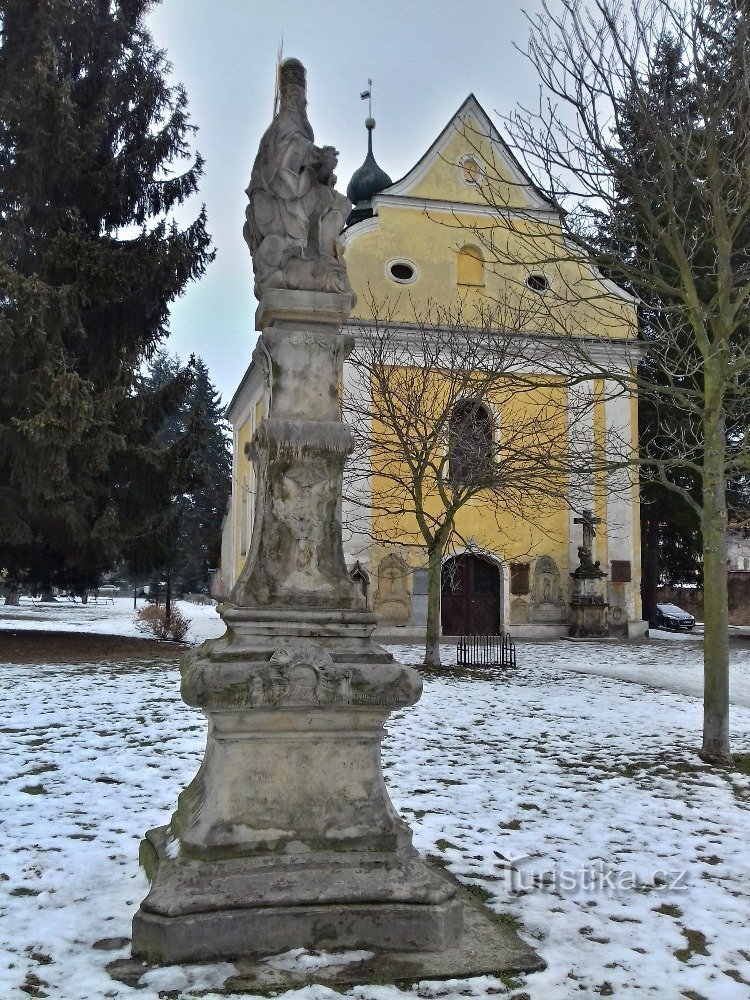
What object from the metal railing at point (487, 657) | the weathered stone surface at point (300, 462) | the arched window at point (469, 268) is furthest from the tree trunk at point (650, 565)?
the weathered stone surface at point (300, 462)

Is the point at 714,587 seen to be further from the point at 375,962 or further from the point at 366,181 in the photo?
the point at 366,181

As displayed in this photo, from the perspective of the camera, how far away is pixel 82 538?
15031mm

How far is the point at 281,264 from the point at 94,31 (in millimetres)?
15510

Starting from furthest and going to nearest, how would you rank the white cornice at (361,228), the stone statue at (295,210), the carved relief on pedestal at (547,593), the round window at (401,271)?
1. the carved relief on pedestal at (547,593)
2. the round window at (401,271)
3. the white cornice at (361,228)
4. the stone statue at (295,210)

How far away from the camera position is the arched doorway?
22953mm

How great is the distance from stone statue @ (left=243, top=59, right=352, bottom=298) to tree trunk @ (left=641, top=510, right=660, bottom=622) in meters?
25.4

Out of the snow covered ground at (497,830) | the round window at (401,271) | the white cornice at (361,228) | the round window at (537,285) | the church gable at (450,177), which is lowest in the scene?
the snow covered ground at (497,830)

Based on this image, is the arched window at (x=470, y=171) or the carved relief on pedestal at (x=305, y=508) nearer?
the carved relief on pedestal at (x=305, y=508)

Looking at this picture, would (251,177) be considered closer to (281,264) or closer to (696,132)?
(281,264)

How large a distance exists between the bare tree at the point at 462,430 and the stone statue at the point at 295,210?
397 cm

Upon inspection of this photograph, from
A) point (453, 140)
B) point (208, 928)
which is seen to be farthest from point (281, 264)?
point (453, 140)

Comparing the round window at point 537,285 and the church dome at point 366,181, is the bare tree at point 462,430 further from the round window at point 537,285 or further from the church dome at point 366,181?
the church dome at point 366,181

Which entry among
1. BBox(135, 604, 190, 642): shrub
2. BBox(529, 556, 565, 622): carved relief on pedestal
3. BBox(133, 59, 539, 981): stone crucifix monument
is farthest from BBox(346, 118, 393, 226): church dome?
BBox(133, 59, 539, 981): stone crucifix monument

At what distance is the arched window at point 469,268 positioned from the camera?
23.0 meters
